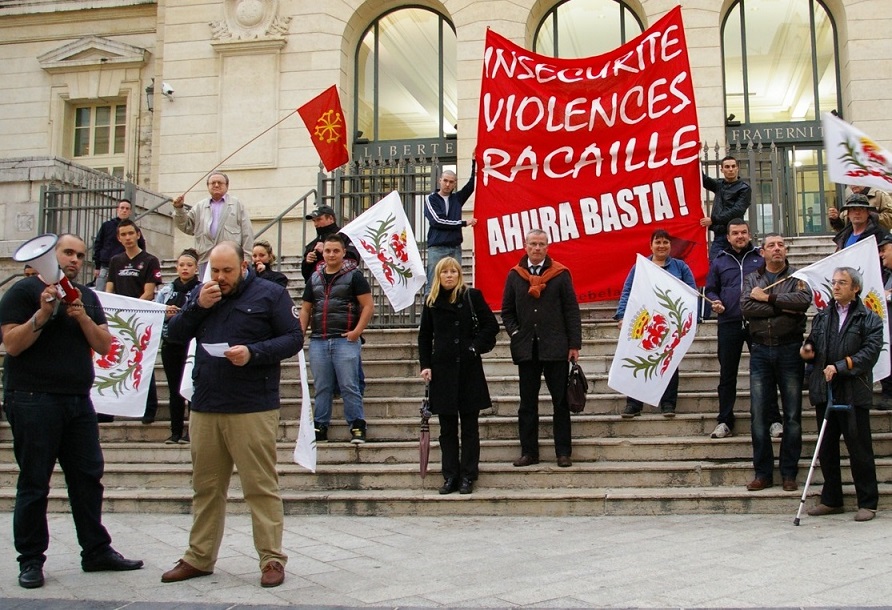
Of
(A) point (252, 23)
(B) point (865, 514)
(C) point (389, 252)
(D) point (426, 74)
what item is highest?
(A) point (252, 23)

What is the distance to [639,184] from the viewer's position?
9.95 meters

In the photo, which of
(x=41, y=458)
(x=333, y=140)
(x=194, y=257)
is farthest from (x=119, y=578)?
(x=333, y=140)

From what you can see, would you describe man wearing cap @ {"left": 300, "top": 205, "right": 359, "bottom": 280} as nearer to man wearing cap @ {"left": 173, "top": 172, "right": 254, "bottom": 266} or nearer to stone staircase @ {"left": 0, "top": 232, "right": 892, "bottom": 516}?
man wearing cap @ {"left": 173, "top": 172, "right": 254, "bottom": 266}

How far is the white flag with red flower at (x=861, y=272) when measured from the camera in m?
7.77

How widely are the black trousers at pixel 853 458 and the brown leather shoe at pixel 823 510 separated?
0.03m

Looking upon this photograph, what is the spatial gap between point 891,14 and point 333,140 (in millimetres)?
10505

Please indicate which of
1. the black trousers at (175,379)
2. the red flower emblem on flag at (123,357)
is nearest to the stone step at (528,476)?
the black trousers at (175,379)

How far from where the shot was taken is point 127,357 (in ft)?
29.8

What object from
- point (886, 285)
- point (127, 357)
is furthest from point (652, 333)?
point (127, 357)

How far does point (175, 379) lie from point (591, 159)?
505cm

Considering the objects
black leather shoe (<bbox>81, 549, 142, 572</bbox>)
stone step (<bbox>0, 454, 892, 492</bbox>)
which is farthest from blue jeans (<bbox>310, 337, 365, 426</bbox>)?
black leather shoe (<bbox>81, 549, 142, 572</bbox>)

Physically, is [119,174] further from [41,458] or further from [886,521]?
[886,521]

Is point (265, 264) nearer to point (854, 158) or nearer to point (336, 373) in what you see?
point (336, 373)

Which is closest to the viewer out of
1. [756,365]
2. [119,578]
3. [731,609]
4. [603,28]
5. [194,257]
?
[731,609]
